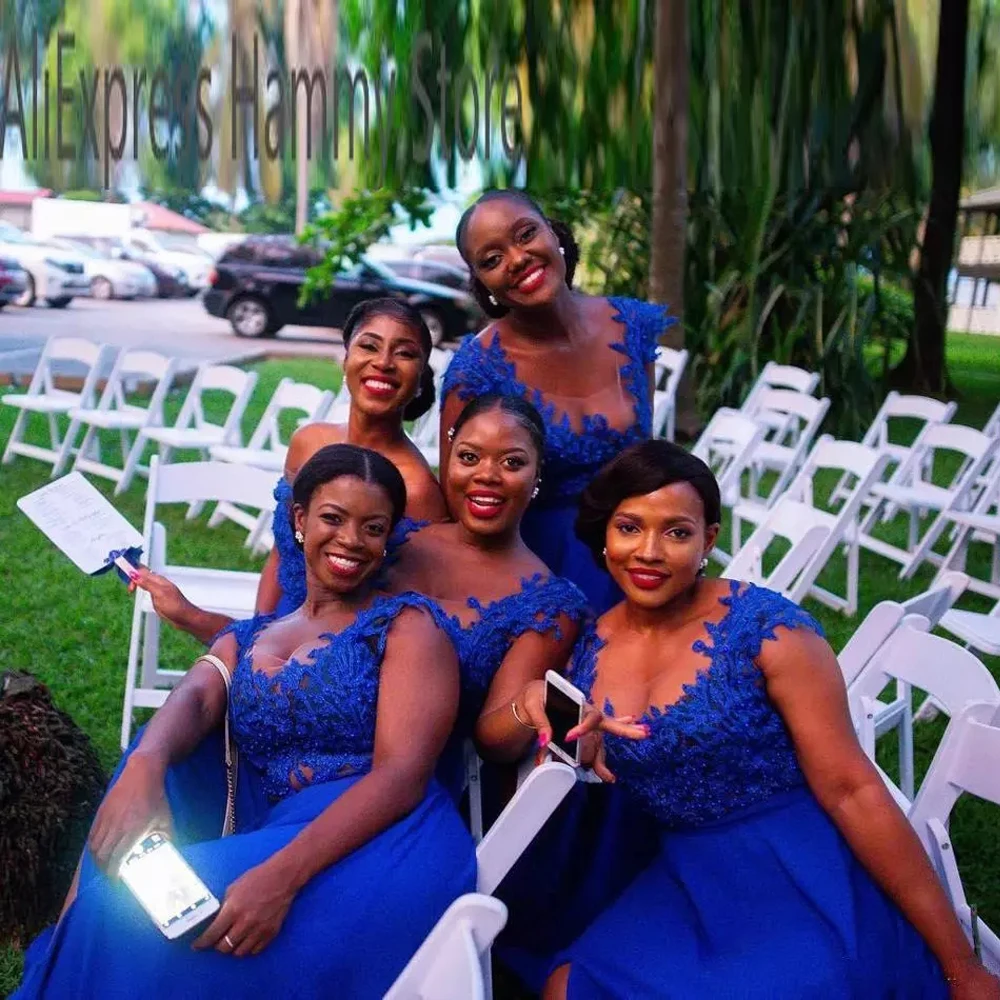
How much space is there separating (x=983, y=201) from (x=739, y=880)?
13.5m

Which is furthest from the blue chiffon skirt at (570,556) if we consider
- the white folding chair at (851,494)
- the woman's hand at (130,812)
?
the white folding chair at (851,494)

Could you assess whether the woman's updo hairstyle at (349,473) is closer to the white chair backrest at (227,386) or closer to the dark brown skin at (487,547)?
the dark brown skin at (487,547)

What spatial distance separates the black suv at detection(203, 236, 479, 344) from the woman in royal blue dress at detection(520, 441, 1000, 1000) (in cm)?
1521

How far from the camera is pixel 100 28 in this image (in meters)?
11.8

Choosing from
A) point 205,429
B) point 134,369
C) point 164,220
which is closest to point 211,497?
point 205,429

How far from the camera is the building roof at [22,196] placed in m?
16.2

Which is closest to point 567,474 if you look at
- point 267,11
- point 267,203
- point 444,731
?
point 444,731

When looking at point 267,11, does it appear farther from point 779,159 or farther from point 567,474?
point 567,474

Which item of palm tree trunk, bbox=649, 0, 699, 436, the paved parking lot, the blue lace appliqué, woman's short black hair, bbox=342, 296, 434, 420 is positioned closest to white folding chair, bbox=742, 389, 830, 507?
palm tree trunk, bbox=649, 0, 699, 436

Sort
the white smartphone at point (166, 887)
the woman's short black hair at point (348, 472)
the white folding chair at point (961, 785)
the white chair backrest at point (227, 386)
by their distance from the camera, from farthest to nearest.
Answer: the white chair backrest at point (227, 386) < the woman's short black hair at point (348, 472) < the white folding chair at point (961, 785) < the white smartphone at point (166, 887)

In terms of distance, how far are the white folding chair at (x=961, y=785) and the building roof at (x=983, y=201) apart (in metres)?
12.5

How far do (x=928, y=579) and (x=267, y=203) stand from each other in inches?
496

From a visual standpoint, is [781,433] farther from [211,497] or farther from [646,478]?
[646,478]

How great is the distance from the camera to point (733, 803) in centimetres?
230
